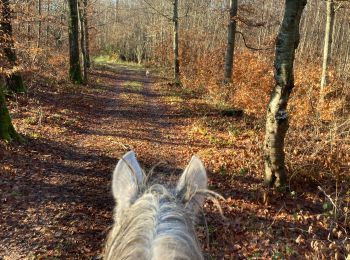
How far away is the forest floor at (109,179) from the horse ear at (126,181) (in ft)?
4.83

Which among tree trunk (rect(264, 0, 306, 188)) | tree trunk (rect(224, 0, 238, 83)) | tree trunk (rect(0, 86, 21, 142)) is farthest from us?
tree trunk (rect(224, 0, 238, 83))

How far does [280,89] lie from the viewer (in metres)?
6.45

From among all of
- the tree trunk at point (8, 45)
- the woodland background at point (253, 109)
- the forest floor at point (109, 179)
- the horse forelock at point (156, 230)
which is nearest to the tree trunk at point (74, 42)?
the woodland background at point (253, 109)

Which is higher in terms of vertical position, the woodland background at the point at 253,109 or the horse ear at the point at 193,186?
the horse ear at the point at 193,186

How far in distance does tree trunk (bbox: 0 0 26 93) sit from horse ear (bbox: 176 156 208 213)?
11.0 metres

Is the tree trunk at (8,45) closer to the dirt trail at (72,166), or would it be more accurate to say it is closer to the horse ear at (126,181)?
the dirt trail at (72,166)

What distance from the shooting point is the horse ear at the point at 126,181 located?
5.76 ft

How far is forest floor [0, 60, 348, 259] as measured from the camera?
5.46 meters

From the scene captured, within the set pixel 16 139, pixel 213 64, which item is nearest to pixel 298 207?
pixel 16 139

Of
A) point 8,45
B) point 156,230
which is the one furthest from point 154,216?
point 8,45

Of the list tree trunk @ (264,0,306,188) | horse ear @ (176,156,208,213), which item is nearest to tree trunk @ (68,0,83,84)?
tree trunk @ (264,0,306,188)

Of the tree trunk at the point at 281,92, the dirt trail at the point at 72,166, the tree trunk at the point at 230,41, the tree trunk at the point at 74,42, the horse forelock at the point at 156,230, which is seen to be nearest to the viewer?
the horse forelock at the point at 156,230

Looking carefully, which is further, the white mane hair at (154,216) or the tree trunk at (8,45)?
the tree trunk at (8,45)

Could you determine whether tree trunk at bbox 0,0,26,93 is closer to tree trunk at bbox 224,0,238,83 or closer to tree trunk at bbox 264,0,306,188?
tree trunk at bbox 224,0,238,83
